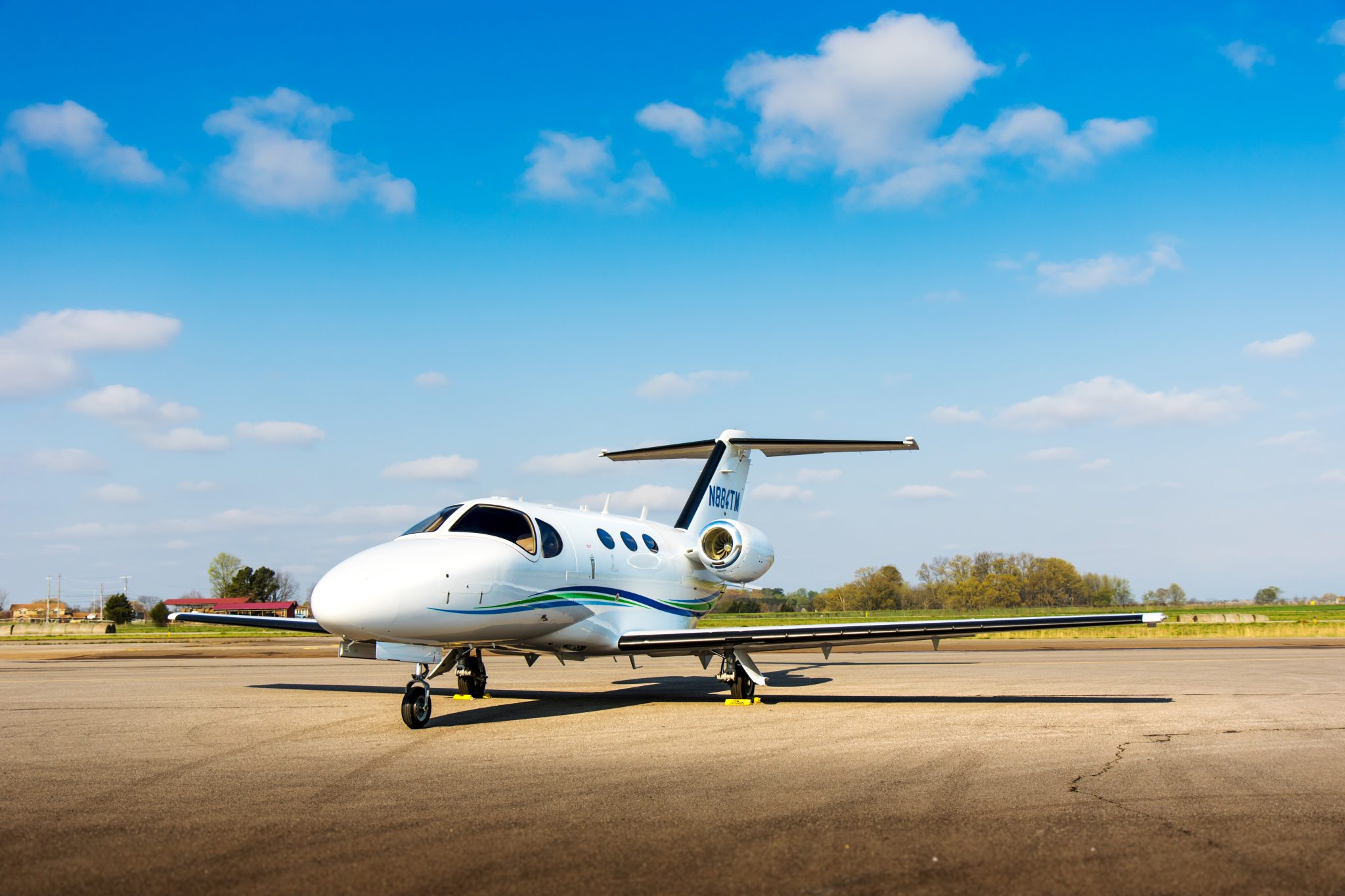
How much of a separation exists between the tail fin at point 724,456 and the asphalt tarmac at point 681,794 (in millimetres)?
6100

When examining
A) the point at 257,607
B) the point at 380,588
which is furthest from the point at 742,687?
the point at 257,607

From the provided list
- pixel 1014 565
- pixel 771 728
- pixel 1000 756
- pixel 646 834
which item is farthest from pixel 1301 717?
pixel 1014 565

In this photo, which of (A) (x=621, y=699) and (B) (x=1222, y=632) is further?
(B) (x=1222, y=632)

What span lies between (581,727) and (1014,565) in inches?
4558

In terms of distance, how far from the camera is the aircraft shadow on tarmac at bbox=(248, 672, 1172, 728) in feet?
44.3

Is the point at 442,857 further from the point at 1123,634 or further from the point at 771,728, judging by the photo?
the point at 1123,634

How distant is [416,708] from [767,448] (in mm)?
12183

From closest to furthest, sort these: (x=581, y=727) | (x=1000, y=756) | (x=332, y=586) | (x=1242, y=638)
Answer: (x=1000, y=756) → (x=332, y=586) → (x=581, y=727) → (x=1242, y=638)

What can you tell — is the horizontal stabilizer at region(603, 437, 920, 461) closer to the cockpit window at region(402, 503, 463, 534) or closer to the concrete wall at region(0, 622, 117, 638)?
the cockpit window at region(402, 503, 463, 534)

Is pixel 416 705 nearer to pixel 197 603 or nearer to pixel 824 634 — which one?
pixel 824 634

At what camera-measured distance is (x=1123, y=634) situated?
49406 mm

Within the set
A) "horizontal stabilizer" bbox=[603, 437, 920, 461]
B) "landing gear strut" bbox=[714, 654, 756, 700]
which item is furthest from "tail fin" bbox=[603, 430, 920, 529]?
"landing gear strut" bbox=[714, 654, 756, 700]

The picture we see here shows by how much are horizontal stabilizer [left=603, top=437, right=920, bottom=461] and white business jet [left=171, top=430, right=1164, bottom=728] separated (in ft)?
0.66

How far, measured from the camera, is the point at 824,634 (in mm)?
13625
